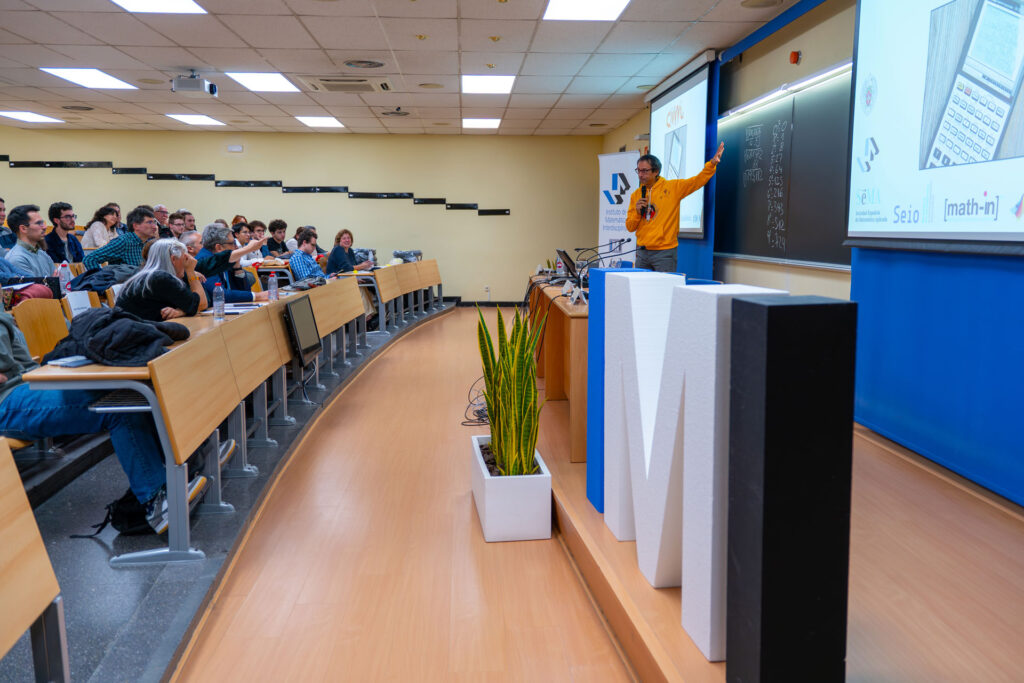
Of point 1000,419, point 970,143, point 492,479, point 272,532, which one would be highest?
point 970,143

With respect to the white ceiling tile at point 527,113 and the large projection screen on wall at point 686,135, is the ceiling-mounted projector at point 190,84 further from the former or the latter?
the large projection screen on wall at point 686,135

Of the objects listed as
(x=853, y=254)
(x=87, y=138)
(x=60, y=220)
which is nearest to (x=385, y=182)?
(x=87, y=138)

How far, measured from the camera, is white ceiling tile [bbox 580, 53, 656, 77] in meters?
6.71

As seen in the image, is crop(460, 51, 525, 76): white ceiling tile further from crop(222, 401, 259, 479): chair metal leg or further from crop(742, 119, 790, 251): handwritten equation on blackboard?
crop(222, 401, 259, 479): chair metal leg

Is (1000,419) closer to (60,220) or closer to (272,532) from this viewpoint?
(272,532)

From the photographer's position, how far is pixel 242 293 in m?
5.32

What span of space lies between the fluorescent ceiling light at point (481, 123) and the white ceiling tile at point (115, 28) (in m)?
4.96

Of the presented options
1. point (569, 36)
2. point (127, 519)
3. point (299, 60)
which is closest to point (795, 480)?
point (127, 519)

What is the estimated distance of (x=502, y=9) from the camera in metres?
5.30

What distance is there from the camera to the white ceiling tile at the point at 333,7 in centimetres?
511

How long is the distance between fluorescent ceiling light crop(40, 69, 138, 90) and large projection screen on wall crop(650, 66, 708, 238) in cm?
603

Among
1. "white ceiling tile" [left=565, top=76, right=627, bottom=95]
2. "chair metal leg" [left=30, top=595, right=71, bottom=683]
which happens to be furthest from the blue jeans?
"white ceiling tile" [left=565, top=76, right=627, bottom=95]

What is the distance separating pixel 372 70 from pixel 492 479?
221 inches

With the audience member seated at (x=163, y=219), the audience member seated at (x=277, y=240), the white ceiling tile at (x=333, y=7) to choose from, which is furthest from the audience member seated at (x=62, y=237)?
the white ceiling tile at (x=333, y=7)
